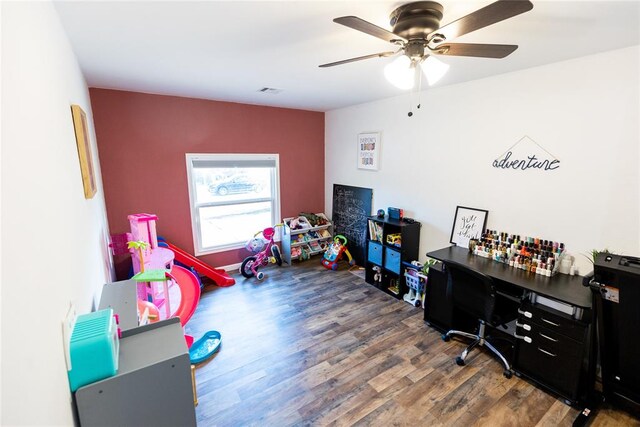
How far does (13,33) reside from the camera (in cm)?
83

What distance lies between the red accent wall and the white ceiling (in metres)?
0.51

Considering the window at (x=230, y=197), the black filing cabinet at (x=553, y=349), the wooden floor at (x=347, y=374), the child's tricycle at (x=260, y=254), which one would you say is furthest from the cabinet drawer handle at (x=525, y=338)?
the window at (x=230, y=197)

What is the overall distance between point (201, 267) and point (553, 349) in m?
3.61

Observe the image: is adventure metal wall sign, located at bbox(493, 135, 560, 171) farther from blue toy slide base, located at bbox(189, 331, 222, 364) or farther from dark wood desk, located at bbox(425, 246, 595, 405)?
blue toy slide base, located at bbox(189, 331, 222, 364)

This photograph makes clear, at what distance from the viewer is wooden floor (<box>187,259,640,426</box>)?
6.32ft

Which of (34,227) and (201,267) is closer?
(34,227)

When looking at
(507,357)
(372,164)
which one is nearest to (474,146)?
(372,164)

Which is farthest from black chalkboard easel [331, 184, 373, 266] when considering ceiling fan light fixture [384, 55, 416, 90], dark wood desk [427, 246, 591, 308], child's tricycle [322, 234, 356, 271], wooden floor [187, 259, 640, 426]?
ceiling fan light fixture [384, 55, 416, 90]

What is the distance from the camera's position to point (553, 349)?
2039mm

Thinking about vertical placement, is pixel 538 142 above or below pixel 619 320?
above

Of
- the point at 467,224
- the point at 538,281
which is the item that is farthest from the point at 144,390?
the point at 467,224

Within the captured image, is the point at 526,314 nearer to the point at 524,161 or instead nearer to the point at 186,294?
the point at 524,161

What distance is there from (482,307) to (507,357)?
0.62m

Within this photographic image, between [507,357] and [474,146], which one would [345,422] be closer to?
[507,357]
